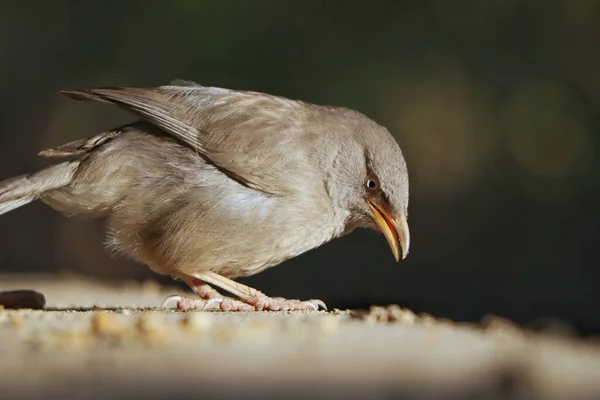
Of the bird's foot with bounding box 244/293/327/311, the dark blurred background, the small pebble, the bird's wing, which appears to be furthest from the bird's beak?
the dark blurred background

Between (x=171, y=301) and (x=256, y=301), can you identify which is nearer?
(x=256, y=301)

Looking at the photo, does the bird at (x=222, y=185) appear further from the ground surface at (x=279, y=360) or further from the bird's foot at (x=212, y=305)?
the ground surface at (x=279, y=360)

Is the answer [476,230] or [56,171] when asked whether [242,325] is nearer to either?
[56,171]

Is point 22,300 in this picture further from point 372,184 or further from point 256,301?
point 372,184

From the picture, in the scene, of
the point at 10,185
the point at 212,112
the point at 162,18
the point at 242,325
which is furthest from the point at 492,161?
the point at 242,325

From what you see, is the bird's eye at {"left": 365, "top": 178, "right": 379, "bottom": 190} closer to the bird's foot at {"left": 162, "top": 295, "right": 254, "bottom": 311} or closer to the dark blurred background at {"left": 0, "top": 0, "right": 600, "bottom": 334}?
the bird's foot at {"left": 162, "top": 295, "right": 254, "bottom": 311}

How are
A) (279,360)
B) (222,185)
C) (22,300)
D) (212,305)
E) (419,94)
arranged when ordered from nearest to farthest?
(279,360)
(222,185)
(212,305)
(22,300)
(419,94)

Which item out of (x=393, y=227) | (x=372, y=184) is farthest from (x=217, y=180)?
(x=393, y=227)
